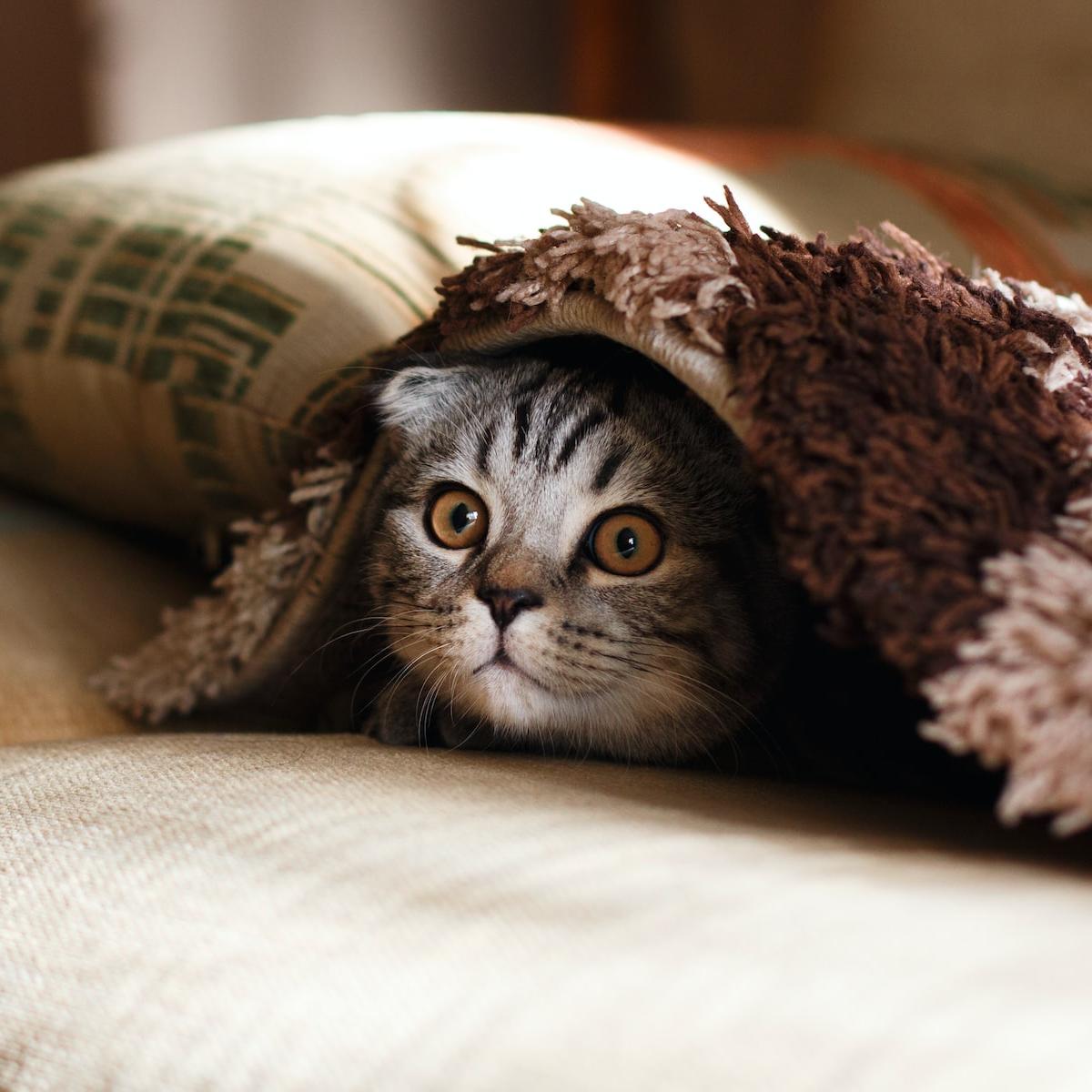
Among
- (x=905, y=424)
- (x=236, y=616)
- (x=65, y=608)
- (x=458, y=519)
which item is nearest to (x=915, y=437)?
(x=905, y=424)

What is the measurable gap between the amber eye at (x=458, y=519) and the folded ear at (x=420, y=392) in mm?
64

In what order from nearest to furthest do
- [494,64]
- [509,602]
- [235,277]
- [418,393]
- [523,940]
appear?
[523,940] < [509,602] < [418,393] < [235,277] < [494,64]

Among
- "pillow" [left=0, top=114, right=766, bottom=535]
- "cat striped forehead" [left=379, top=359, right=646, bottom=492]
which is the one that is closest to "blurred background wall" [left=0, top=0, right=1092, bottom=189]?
"pillow" [left=0, top=114, right=766, bottom=535]

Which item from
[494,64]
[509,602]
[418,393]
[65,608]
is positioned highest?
[494,64]

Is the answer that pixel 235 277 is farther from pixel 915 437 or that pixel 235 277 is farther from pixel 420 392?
pixel 915 437

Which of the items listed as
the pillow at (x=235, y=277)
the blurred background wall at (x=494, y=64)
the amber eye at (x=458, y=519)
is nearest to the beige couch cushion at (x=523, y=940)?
the amber eye at (x=458, y=519)

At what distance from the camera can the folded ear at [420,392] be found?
0.85 m

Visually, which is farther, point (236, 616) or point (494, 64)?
point (494, 64)

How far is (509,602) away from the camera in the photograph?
0.76 m

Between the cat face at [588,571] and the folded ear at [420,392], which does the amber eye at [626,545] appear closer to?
the cat face at [588,571]

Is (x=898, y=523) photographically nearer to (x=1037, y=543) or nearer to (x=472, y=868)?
(x=1037, y=543)

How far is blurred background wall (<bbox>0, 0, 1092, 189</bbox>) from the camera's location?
5.95ft

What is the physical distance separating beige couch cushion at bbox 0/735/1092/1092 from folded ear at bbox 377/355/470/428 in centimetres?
29

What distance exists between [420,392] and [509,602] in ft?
0.64
